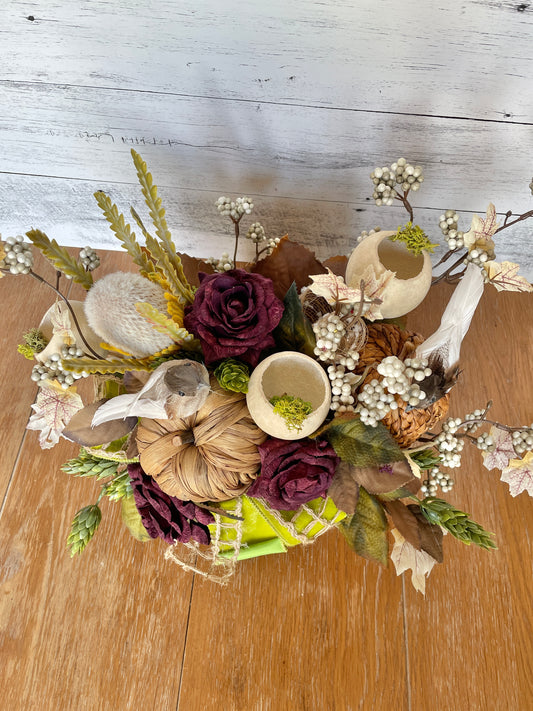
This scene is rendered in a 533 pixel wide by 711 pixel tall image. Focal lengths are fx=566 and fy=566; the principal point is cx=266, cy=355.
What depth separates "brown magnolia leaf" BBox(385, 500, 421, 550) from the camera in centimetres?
47

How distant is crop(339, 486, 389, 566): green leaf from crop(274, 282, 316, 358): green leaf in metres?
0.13

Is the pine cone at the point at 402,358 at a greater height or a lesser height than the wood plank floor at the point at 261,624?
greater

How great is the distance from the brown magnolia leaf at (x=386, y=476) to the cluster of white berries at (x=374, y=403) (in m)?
0.04

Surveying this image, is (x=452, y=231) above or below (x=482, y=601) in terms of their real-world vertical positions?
above

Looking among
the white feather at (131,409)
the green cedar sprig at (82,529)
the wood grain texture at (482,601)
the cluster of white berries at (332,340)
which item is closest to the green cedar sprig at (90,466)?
the green cedar sprig at (82,529)

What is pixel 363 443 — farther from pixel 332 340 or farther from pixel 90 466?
pixel 90 466

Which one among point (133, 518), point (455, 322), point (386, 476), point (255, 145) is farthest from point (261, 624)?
point (255, 145)

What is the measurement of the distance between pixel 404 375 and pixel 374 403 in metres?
0.03

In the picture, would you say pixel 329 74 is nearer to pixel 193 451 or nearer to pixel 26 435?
pixel 193 451

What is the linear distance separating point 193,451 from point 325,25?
0.34 m

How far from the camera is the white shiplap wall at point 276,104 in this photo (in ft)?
1.43

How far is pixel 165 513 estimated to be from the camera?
489mm

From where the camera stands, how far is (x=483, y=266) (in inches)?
17.5

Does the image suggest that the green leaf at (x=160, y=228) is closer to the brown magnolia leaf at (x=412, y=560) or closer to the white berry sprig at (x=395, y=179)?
the white berry sprig at (x=395, y=179)
